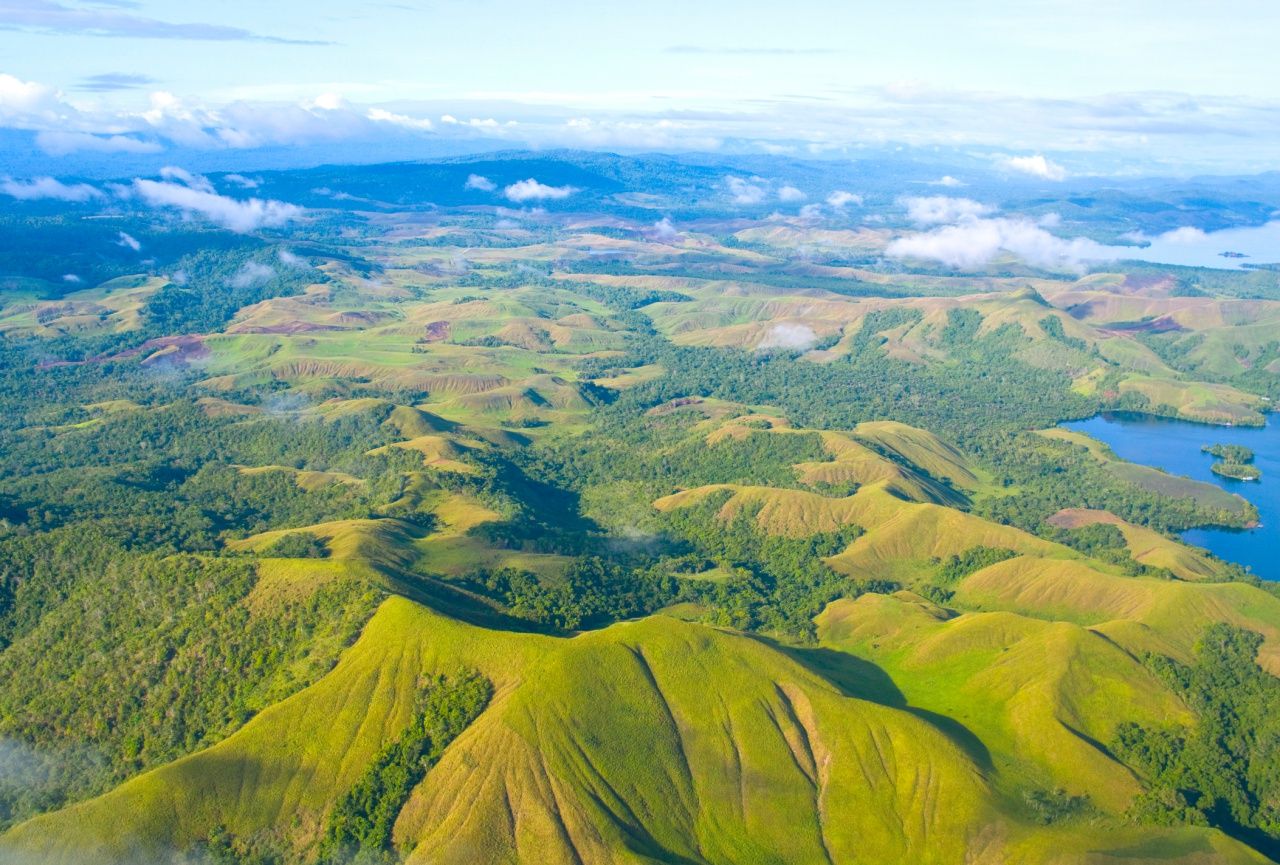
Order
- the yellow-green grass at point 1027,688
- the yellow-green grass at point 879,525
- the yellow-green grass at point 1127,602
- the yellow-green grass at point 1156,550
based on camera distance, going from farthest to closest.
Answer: the yellow-green grass at point 879,525, the yellow-green grass at point 1156,550, the yellow-green grass at point 1127,602, the yellow-green grass at point 1027,688

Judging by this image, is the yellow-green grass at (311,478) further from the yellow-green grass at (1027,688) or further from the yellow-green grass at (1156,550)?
the yellow-green grass at (1156,550)

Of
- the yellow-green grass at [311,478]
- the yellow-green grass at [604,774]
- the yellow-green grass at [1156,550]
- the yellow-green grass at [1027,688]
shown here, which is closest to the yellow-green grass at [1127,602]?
the yellow-green grass at [1027,688]

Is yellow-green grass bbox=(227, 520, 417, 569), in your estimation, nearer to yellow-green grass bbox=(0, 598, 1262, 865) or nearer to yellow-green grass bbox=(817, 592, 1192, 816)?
yellow-green grass bbox=(0, 598, 1262, 865)

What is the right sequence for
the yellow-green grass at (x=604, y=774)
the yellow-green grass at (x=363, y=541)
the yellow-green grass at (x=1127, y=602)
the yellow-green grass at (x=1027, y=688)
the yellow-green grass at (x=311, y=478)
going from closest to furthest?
the yellow-green grass at (x=604, y=774)
the yellow-green grass at (x=1027, y=688)
the yellow-green grass at (x=1127, y=602)
the yellow-green grass at (x=363, y=541)
the yellow-green grass at (x=311, y=478)

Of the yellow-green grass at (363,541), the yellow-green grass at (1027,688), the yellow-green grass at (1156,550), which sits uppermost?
the yellow-green grass at (363,541)

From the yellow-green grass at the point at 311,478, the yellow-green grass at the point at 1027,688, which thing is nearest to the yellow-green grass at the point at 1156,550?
the yellow-green grass at the point at 1027,688

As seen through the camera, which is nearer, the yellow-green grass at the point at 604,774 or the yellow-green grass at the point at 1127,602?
the yellow-green grass at the point at 604,774

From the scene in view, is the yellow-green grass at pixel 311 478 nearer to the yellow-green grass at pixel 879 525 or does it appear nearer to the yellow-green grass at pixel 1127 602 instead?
the yellow-green grass at pixel 879 525

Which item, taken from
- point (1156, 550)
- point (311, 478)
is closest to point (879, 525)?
point (1156, 550)

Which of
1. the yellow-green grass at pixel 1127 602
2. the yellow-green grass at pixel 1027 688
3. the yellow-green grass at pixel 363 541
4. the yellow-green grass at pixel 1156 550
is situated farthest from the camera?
the yellow-green grass at pixel 1156 550

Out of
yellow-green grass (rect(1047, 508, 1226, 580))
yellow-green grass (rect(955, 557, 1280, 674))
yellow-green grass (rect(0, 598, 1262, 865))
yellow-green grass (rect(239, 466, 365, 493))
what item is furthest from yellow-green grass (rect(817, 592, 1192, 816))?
yellow-green grass (rect(239, 466, 365, 493))

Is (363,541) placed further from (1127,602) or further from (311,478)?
(1127,602)

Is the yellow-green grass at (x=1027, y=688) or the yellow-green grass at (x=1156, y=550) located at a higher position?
the yellow-green grass at (x=1027, y=688)
